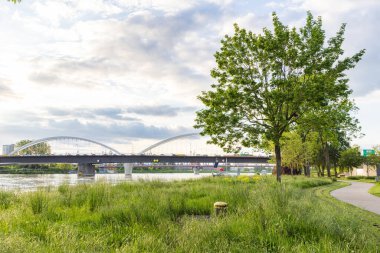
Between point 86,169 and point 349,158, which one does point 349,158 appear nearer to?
point 349,158

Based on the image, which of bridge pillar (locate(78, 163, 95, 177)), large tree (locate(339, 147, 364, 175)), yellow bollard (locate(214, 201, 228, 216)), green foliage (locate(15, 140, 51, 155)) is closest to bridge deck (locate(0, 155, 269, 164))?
bridge pillar (locate(78, 163, 95, 177))

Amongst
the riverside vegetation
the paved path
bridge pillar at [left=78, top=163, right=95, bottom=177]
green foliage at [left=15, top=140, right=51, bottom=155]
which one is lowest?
bridge pillar at [left=78, top=163, right=95, bottom=177]

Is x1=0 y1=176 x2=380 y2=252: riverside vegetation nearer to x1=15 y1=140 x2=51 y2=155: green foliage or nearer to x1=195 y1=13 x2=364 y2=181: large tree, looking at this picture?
x1=195 y1=13 x2=364 y2=181: large tree

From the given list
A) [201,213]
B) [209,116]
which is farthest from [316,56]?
[201,213]

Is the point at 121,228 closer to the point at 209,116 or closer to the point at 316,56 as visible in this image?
the point at 209,116

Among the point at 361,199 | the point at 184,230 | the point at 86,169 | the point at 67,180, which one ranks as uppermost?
the point at 67,180

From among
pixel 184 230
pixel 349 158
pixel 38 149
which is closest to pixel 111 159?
pixel 349 158

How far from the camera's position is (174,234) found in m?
7.05

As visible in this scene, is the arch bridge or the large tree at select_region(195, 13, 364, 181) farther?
the arch bridge

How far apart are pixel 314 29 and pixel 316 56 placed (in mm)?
1936

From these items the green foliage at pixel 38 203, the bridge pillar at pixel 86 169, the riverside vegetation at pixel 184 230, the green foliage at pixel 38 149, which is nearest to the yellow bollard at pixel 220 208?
the riverside vegetation at pixel 184 230

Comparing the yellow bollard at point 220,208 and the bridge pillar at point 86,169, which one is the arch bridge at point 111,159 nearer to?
the bridge pillar at point 86,169

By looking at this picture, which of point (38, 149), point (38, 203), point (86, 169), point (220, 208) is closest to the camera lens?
point (220, 208)

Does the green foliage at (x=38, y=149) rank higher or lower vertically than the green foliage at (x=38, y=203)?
higher
